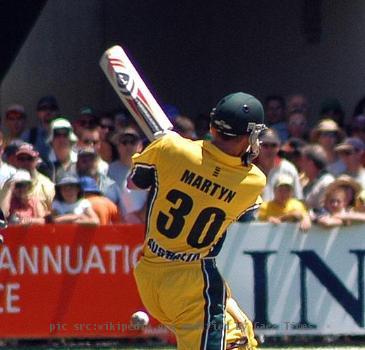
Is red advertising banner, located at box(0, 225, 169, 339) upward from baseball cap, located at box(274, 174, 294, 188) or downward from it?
downward

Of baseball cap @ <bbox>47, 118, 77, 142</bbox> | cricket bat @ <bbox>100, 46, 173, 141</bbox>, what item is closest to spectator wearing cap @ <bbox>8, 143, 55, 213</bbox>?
baseball cap @ <bbox>47, 118, 77, 142</bbox>

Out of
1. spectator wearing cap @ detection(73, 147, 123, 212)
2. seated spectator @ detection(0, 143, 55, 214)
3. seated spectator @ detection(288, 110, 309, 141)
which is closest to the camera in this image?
seated spectator @ detection(0, 143, 55, 214)

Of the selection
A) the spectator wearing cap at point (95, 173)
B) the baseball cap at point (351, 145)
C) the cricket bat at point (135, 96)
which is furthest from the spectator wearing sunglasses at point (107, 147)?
the cricket bat at point (135, 96)

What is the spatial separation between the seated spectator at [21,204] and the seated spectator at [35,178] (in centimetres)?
7

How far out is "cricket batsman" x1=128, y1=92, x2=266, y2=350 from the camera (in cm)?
639

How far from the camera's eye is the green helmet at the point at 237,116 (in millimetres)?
6316

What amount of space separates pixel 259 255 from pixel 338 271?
0.64m

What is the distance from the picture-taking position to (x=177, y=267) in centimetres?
652

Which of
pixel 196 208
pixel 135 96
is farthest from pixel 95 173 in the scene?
pixel 196 208

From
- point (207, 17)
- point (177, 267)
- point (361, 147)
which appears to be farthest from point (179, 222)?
point (207, 17)

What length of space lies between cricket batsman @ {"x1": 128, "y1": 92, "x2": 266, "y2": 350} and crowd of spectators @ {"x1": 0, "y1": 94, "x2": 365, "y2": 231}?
10.9 feet

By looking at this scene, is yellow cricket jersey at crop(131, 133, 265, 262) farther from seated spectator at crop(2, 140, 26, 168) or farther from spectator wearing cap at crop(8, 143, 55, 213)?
seated spectator at crop(2, 140, 26, 168)

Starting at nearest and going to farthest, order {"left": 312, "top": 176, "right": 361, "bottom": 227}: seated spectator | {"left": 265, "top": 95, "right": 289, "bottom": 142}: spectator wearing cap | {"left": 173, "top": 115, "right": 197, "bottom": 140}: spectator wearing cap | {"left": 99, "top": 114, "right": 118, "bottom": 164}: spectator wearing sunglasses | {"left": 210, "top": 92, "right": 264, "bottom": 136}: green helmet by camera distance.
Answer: {"left": 210, "top": 92, "right": 264, "bottom": 136}: green helmet < {"left": 312, "top": 176, "right": 361, "bottom": 227}: seated spectator < {"left": 173, "top": 115, "right": 197, "bottom": 140}: spectator wearing cap < {"left": 99, "top": 114, "right": 118, "bottom": 164}: spectator wearing sunglasses < {"left": 265, "top": 95, "right": 289, "bottom": 142}: spectator wearing cap

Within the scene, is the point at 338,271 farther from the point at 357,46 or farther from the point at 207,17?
the point at 207,17
